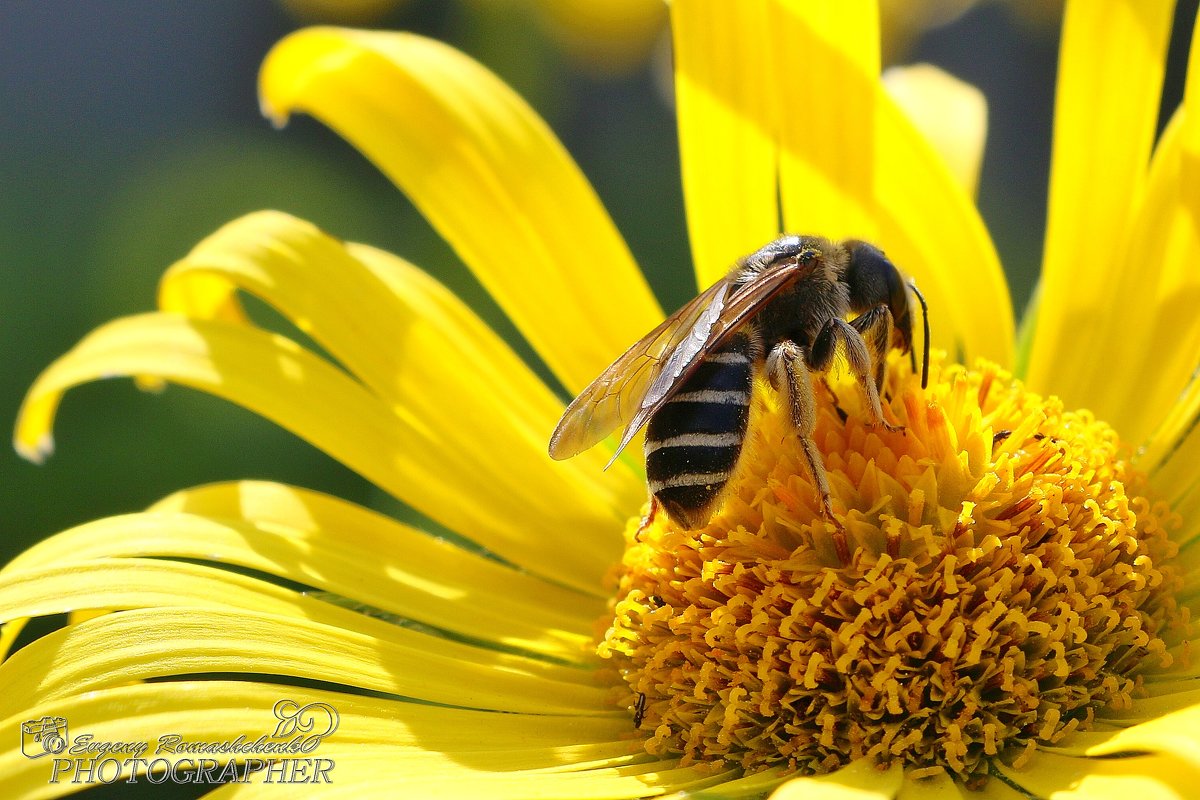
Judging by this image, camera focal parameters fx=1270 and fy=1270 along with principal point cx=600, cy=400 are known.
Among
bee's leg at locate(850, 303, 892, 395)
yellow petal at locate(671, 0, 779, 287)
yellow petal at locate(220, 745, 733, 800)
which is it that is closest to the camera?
yellow petal at locate(220, 745, 733, 800)

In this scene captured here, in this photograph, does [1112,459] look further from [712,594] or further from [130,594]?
[130,594]

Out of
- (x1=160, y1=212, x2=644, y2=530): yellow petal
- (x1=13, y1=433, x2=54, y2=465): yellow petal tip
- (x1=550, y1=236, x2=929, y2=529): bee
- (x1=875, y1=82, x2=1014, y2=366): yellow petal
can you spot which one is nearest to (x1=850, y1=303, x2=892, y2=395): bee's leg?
→ (x1=550, y1=236, x2=929, y2=529): bee

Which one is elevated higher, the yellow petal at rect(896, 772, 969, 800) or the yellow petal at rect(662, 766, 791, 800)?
the yellow petal at rect(662, 766, 791, 800)

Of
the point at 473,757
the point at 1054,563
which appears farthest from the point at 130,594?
the point at 1054,563

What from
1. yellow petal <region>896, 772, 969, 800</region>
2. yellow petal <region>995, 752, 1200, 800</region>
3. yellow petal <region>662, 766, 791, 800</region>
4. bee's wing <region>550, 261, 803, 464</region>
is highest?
bee's wing <region>550, 261, 803, 464</region>

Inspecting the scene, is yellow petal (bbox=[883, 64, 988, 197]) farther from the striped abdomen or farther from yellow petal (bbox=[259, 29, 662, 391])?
the striped abdomen

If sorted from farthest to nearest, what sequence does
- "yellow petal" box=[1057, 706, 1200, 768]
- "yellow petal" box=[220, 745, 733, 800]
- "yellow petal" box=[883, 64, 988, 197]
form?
1. "yellow petal" box=[883, 64, 988, 197]
2. "yellow petal" box=[220, 745, 733, 800]
3. "yellow petal" box=[1057, 706, 1200, 768]

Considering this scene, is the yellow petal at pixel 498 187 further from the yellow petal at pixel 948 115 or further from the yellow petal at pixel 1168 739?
the yellow petal at pixel 1168 739

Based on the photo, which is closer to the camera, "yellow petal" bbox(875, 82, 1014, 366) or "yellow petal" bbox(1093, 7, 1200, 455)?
"yellow petal" bbox(1093, 7, 1200, 455)
